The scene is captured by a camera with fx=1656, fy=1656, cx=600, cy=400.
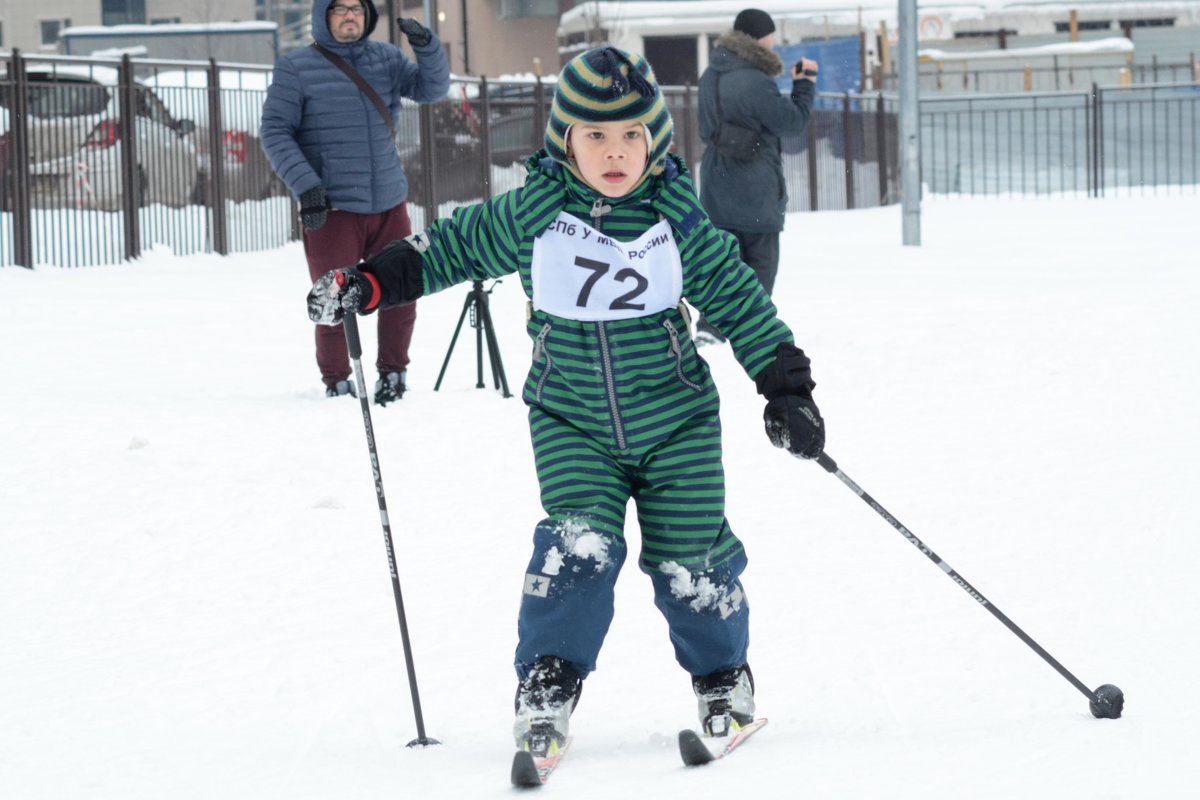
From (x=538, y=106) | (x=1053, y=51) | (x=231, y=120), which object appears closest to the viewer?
(x=231, y=120)

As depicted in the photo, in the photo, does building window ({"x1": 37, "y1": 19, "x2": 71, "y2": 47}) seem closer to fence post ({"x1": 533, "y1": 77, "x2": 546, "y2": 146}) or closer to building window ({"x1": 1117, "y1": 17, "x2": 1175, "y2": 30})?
building window ({"x1": 1117, "y1": 17, "x2": 1175, "y2": 30})

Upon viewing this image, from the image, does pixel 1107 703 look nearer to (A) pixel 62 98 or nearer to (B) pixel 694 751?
(B) pixel 694 751

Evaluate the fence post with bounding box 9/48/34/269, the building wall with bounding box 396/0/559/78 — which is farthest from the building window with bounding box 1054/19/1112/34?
the fence post with bounding box 9/48/34/269

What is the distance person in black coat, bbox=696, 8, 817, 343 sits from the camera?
8211mm

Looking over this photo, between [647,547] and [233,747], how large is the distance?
882 millimetres

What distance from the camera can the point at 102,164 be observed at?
12.7 metres

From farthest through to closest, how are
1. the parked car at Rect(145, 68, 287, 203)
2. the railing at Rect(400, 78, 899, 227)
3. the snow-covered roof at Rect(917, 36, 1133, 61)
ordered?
the snow-covered roof at Rect(917, 36, 1133, 61)
the railing at Rect(400, 78, 899, 227)
the parked car at Rect(145, 68, 287, 203)

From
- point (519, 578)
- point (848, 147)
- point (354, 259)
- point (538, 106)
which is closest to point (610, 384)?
point (519, 578)

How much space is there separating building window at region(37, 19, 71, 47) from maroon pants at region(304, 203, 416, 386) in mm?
46549

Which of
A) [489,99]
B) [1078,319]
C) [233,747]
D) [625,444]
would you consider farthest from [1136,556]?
[489,99]

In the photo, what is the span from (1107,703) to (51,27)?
5187 cm

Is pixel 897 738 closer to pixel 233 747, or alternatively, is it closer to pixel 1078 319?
pixel 233 747

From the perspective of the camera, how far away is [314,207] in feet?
21.3

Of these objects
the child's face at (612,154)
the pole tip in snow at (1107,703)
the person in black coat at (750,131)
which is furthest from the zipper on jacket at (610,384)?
the person in black coat at (750,131)
